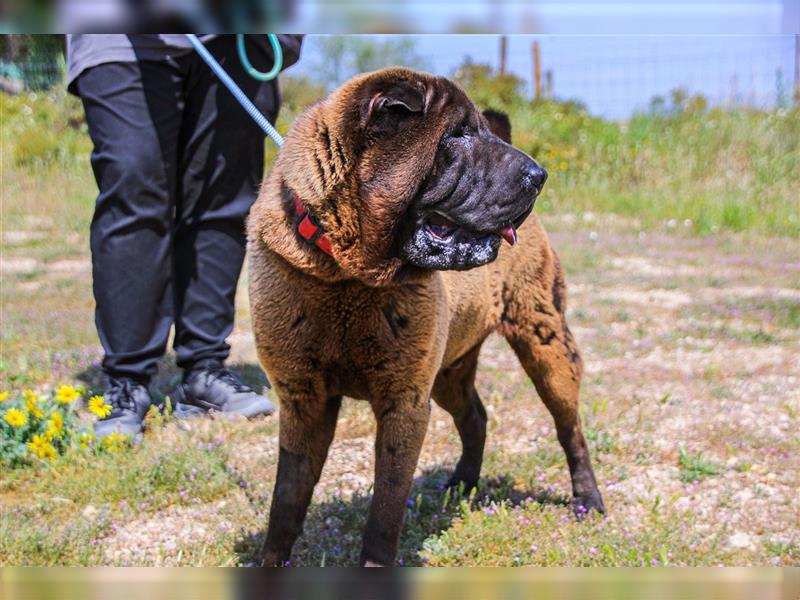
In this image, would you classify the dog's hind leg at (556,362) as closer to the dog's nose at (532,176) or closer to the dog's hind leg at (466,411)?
the dog's hind leg at (466,411)

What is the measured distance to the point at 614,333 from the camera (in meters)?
5.81

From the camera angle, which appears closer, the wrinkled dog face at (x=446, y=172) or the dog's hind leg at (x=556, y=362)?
the wrinkled dog face at (x=446, y=172)

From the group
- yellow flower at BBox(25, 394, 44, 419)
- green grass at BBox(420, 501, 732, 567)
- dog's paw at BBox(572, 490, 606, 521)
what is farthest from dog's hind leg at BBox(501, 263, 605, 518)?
yellow flower at BBox(25, 394, 44, 419)

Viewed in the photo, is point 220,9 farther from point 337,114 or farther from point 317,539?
point 317,539

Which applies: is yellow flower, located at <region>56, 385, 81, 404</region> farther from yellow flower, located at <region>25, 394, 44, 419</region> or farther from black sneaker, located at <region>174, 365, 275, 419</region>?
black sneaker, located at <region>174, 365, 275, 419</region>

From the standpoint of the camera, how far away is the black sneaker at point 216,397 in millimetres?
3957

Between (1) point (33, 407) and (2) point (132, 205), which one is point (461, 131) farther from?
(1) point (33, 407)

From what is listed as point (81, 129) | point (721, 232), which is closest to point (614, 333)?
point (721, 232)

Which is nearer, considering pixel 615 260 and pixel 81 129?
pixel 615 260

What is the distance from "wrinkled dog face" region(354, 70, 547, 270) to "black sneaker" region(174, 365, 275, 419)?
1.95 m

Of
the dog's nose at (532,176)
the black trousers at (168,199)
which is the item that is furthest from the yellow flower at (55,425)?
the dog's nose at (532,176)

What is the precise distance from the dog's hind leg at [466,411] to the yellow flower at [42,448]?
1.54 metres

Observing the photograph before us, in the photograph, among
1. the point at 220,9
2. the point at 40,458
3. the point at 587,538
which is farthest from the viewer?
the point at 40,458

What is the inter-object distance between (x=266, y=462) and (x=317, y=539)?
651 mm
